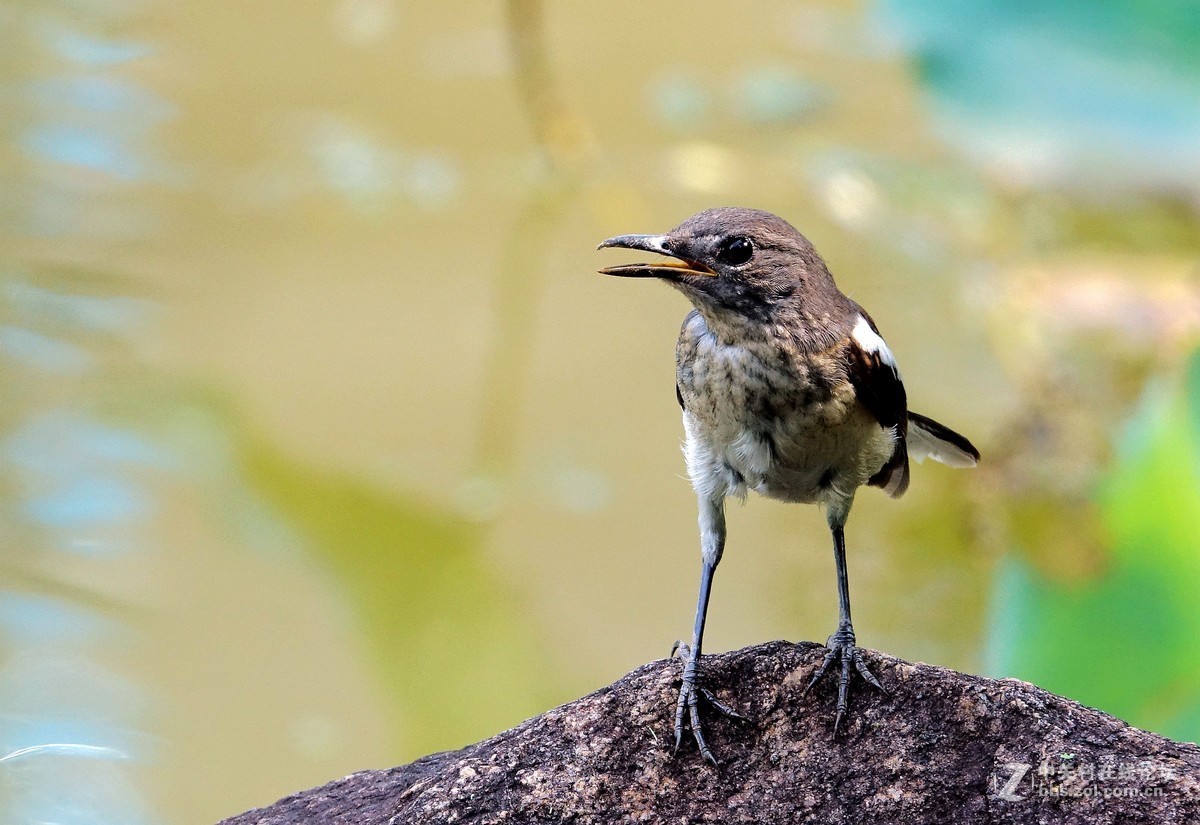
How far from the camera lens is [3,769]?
2621 mm

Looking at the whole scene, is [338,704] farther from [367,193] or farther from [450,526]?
[367,193]

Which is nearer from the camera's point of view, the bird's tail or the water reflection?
the bird's tail

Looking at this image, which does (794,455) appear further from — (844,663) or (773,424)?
(844,663)

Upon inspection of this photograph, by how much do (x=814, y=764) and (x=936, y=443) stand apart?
3.15 ft

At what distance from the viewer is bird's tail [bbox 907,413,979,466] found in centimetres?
251

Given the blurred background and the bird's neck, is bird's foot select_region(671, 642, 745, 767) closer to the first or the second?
the bird's neck

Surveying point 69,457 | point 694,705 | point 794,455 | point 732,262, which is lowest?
point 694,705

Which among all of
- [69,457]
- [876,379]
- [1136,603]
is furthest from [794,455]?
[69,457]

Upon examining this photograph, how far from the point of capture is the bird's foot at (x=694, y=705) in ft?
6.14

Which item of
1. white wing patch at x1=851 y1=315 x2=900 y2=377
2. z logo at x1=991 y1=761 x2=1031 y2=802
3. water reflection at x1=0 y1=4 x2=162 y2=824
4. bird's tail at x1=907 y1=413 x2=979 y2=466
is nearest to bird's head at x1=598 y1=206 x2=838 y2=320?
white wing patch at x1=851 y1=315 x2=900 y2=377

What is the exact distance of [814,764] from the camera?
1821 millimetres

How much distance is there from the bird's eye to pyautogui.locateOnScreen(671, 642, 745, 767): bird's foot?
69 cm

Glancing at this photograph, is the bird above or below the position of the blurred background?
below

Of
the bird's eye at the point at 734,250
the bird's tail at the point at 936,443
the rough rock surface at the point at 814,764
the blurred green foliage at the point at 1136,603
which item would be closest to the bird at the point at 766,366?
the bird's eye at the point at 734,250
